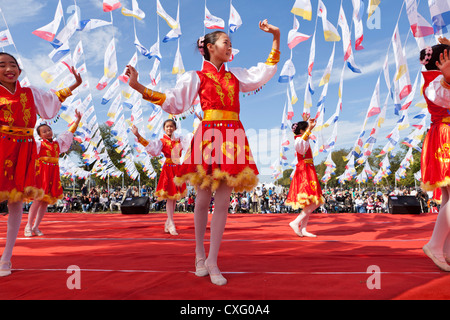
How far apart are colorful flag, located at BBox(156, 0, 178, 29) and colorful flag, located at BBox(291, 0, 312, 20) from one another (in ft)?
12.8

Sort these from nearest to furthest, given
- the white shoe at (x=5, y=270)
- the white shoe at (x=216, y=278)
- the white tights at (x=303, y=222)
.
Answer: the white shoe at (x=216, y=278) < the white shoe at (x=5, y=270) < the white tights at (x=303, y=222)

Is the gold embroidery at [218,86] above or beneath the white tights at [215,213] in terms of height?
above

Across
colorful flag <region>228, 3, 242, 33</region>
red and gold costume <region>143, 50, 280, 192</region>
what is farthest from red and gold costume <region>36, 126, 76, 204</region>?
colorful flag <region>228, 3, 242, 33</region>

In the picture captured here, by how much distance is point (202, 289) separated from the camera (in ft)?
6.31

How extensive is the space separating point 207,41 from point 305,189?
3199 mm

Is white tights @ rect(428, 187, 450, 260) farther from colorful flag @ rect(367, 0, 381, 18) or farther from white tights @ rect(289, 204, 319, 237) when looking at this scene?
colorful flag @ rect(367, 0, 381, 18)

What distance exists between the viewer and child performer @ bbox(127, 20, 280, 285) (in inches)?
88.8

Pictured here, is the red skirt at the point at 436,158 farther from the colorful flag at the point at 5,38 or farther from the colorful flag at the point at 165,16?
the colorful flag at the point at 5,38

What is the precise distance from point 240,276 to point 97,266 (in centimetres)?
127

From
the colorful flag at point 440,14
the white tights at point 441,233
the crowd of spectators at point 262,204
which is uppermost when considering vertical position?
the colorful flag at point 440,14

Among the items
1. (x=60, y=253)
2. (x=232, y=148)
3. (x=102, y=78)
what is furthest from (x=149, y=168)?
(x=232, y=148)

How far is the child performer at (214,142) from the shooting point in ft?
7.40

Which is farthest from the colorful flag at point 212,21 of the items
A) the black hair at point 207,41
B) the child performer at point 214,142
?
the child performer at point 214,142

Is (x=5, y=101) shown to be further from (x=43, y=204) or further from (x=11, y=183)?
(x=43, y=204)
